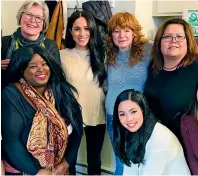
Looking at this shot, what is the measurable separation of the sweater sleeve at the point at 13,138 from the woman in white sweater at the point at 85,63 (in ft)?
1.09

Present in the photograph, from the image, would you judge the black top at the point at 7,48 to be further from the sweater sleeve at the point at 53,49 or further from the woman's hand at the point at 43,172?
the woman's hand at the point at 43,172

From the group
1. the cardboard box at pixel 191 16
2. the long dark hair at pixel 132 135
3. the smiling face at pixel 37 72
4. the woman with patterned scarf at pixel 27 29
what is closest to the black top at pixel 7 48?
the woman with patterned scarf at pixel 27 29

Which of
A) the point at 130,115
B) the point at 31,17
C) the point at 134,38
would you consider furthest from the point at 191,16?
the point at 31,17

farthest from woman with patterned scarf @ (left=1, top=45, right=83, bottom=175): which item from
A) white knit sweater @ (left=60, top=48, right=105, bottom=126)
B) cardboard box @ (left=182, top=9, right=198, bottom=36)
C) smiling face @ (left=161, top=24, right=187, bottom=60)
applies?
cardboard box @ (left=182, top=9, right=198, bottom=36)

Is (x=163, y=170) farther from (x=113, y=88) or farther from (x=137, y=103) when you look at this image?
(x=113, y=88)

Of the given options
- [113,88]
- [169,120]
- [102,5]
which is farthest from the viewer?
[102,5]

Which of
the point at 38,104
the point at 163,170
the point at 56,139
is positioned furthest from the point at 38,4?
the point at 163,170

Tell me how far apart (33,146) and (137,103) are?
475 millimetres

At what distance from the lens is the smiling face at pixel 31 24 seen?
4.55 ft

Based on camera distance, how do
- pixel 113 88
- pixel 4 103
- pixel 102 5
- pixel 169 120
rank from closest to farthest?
pixel 4 103
pixel 169 120
pixel 113 88
pixel 102 5

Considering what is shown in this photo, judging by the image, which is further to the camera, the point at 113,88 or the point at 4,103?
the point at 113,88

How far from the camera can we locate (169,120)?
55.1 inches

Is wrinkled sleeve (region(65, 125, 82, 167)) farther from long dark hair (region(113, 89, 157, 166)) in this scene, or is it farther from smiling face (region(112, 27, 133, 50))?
smiling face (region(112, 27, 133, 50))

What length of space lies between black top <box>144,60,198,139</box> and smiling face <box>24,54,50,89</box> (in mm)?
479
